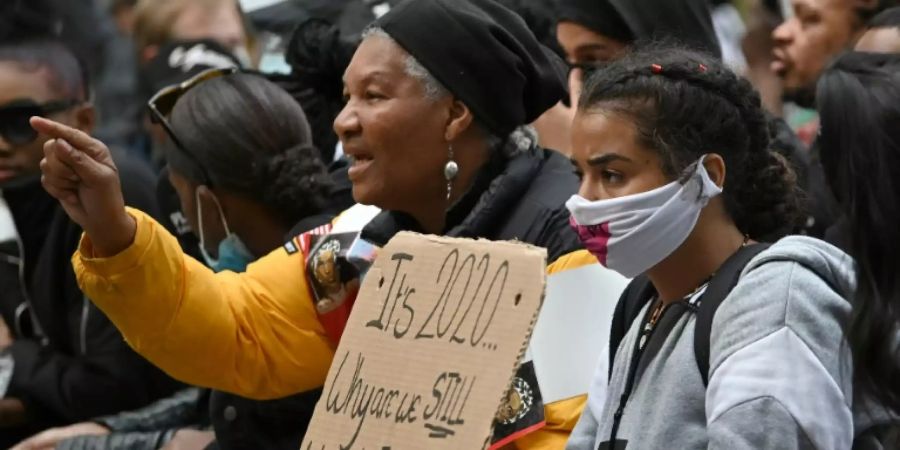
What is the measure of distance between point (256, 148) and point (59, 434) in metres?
1.02

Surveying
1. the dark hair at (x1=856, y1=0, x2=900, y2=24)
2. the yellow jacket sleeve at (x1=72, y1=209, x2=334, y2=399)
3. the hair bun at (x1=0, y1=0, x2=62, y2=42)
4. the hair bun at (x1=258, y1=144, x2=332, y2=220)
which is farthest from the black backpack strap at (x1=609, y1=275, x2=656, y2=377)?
the hair bun at (x1=0, y1=0, x2=62, y2=42)

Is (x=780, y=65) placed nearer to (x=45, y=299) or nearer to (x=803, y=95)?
(x=803, y=95)

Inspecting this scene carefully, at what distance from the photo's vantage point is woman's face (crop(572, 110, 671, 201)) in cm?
324

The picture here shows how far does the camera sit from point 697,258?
127 inches

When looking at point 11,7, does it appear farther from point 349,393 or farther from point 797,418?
point 797,418

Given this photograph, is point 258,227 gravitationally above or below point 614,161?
below

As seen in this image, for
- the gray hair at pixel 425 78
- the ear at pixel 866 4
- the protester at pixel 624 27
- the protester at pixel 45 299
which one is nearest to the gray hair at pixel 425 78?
the gray hair at pixel 425 78

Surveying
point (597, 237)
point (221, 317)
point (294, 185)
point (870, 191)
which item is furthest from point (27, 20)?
point (870, 191)

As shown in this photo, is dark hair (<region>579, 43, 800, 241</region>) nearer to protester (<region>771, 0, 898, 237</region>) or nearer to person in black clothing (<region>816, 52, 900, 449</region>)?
person in black clothing (<region>816, 52, 900, 449</region>)

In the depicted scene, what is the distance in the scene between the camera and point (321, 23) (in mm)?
5215

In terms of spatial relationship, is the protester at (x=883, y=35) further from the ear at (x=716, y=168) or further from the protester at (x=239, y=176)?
the protester at (x=239, y=176)

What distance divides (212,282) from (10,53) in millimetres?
1837

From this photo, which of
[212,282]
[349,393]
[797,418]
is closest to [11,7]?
[212,282]

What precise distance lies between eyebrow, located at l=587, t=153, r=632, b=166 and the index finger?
96cm
